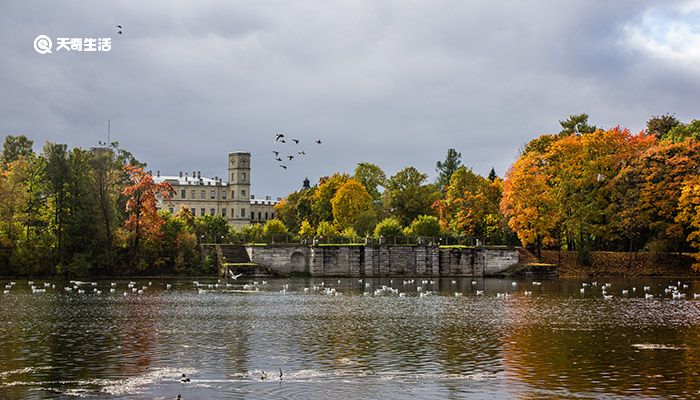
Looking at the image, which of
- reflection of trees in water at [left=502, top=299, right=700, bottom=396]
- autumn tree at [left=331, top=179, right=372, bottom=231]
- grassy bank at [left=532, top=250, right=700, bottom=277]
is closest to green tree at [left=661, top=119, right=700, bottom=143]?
grassy bank at [left=532, top=250, right=700, bottom=277]

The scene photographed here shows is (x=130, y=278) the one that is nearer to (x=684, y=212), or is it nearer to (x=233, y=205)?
(x=684, y=212)

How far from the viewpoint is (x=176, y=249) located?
85.9 meters

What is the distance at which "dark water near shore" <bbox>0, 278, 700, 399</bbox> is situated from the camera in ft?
73.9

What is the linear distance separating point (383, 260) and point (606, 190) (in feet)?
84.5

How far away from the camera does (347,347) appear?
1194 inches

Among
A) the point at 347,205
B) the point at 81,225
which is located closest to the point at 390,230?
the point at 347,205

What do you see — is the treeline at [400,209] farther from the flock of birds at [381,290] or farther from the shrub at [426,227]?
the flock of birds at [381,290]

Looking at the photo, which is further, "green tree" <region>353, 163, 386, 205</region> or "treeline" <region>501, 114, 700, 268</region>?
"green tree" <region>353, 163, 386, 205</region>

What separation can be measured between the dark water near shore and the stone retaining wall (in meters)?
33.7

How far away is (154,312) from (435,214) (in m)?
78.5

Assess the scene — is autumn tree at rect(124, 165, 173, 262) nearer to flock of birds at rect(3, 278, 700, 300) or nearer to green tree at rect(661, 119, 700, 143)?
flock of birds at rect(3, 278, 700, 300)

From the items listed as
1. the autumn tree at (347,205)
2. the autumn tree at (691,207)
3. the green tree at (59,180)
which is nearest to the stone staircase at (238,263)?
the green tree at (59,180)

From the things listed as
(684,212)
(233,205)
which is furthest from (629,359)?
(233,205)

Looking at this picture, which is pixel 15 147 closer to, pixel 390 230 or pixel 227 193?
pixel 390 230
